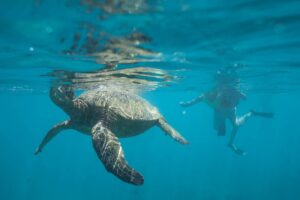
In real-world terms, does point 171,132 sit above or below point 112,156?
below

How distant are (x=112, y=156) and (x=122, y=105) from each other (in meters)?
4.03

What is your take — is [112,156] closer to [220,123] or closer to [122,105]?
[122,105]

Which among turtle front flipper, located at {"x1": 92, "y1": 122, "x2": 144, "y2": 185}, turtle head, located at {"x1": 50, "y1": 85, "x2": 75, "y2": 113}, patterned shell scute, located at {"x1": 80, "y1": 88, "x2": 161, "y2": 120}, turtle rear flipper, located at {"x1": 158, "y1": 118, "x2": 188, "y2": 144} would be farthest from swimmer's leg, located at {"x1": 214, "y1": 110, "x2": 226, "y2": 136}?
turtle front flipper, located at {"x1": 92, "y1": 122, "x2": 144, "y2": 185}

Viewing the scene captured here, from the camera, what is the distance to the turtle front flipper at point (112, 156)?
6.29m

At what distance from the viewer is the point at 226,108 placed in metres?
21.4

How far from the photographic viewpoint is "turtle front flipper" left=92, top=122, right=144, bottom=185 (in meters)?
6.29

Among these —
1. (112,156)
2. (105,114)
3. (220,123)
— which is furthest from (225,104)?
(112,156)

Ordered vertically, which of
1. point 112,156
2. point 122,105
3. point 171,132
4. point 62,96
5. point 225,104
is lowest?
point 225,104

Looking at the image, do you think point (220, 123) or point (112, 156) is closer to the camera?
point (112, 156)

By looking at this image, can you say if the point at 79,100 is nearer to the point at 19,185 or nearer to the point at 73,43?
the point at 73,43

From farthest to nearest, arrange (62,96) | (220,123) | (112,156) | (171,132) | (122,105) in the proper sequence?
1. (220,123)
2. (171,132)
3. (122,105)
4. (62,96)
5. (112,156)

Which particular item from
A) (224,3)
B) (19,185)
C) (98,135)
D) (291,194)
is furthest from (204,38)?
(19,185)

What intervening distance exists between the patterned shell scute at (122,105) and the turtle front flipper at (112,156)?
60.4 inches

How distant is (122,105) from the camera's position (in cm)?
1091
